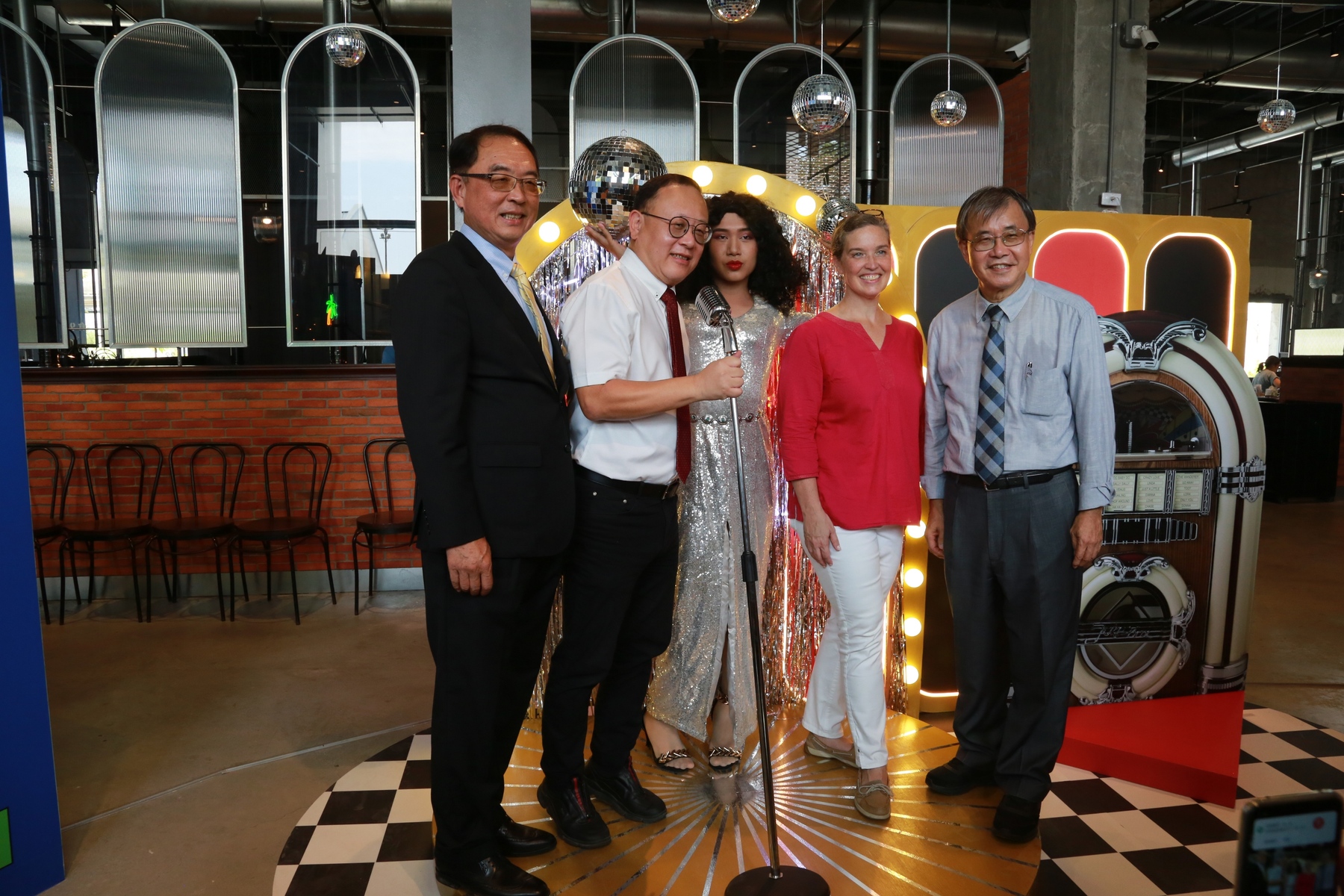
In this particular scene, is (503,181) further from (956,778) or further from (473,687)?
(956,778)

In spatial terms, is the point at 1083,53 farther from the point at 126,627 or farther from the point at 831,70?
the point at 126,627

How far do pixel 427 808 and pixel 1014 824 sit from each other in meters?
1.80

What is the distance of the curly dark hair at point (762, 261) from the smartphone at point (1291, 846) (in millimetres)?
2166

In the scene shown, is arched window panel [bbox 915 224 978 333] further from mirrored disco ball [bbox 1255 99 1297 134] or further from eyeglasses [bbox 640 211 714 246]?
mirrored disco ball [bbox 1255 99 1297 134]

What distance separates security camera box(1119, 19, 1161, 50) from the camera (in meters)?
5.08

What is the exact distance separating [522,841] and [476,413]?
3.76 ft

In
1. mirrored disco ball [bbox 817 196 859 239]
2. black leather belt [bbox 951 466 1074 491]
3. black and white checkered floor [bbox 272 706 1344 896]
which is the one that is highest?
mirrored disco ball [bbox 817 196 859 239]

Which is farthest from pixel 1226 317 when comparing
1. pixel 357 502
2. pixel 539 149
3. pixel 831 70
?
pixel 539 149

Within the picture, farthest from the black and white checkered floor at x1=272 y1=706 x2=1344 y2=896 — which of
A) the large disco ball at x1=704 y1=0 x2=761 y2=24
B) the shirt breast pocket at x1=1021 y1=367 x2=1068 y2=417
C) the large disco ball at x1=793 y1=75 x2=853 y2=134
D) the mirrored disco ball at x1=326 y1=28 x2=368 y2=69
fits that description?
the mirrored disco ball at x1=326 y1=28 x2=368 y2=69

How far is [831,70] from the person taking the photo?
8.04m

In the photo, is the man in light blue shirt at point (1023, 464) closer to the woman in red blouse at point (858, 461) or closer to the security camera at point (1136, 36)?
the woman in red blouse at point (858, 461)

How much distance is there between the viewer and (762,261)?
9.04 ft

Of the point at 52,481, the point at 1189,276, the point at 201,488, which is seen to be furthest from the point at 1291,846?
the point at 52,481

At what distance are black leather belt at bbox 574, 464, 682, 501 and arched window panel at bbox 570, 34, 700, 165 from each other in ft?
15.8
